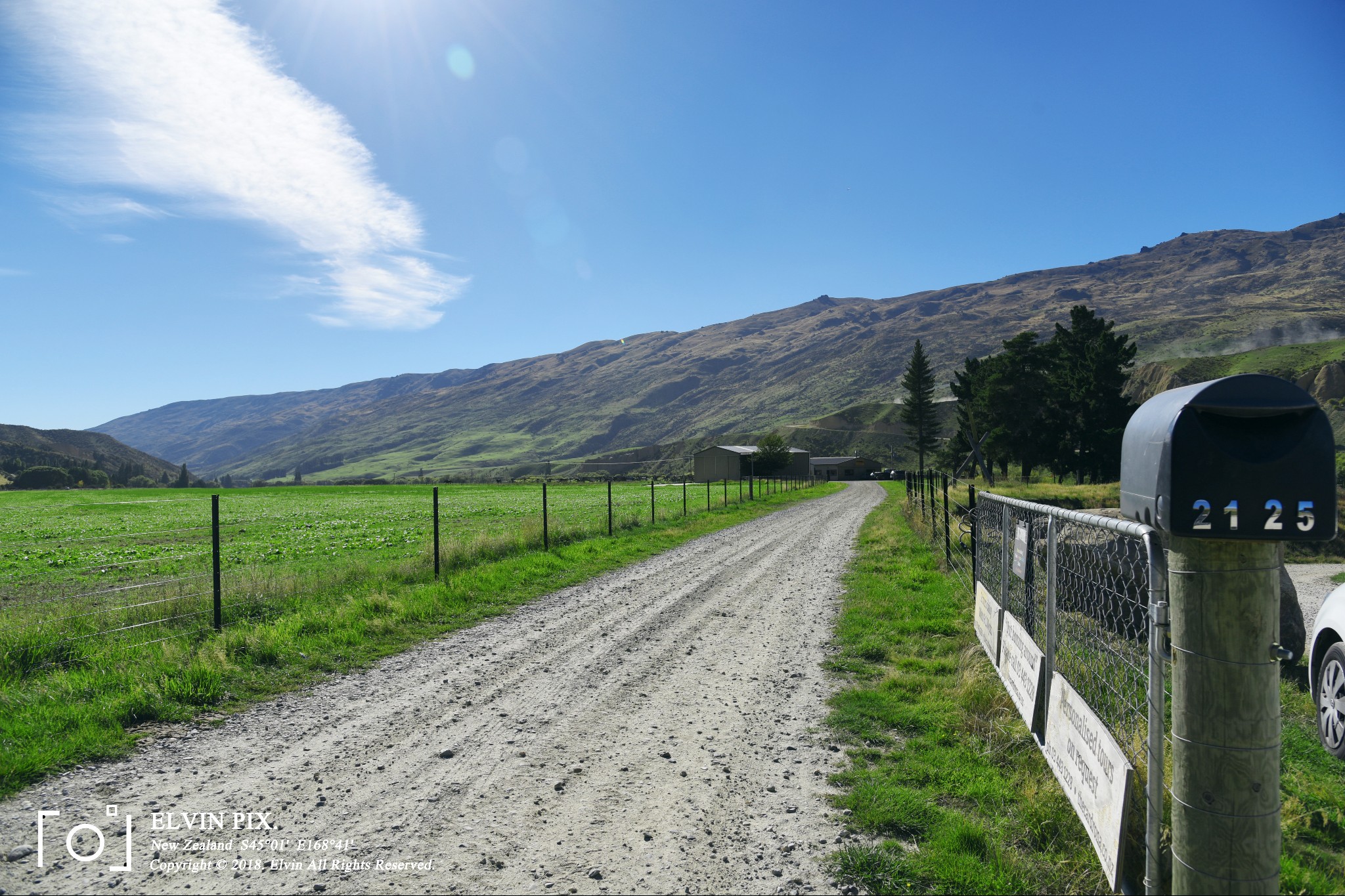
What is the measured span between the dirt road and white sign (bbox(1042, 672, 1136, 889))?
4.32 feet

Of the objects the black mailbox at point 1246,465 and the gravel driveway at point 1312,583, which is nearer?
the black mailbox at point 1246,465

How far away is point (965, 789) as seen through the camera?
14.4 feet

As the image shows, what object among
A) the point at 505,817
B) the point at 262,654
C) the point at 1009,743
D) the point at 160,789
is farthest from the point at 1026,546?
the point at 262,654

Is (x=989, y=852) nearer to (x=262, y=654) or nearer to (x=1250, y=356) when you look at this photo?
(x=262, y=654)

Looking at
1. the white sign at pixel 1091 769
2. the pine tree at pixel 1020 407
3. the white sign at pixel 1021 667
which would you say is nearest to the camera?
the white sign at pixel 1091 769

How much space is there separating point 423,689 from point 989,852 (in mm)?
5101

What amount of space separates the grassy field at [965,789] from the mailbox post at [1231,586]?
3.77 feet

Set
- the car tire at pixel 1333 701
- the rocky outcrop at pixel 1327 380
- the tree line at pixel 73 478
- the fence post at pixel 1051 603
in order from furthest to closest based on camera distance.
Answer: the tree line at pixel 73 478, the rocky outcrop at pixel 1327 380, the car tire at pixel 1333 701, the fence post at pixel 1051 603

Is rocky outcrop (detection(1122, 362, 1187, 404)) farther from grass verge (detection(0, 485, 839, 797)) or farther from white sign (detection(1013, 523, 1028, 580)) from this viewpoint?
white sign (detection(1013, 523, 1028, 580))

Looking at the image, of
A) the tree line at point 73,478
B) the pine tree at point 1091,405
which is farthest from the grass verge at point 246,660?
the tree line at point 73,478

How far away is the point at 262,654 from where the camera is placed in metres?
7.53

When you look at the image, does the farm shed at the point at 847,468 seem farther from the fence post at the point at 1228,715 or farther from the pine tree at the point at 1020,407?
the fence post at the point at 1228,715

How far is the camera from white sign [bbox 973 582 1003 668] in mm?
6118

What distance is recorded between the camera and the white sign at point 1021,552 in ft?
17.0
